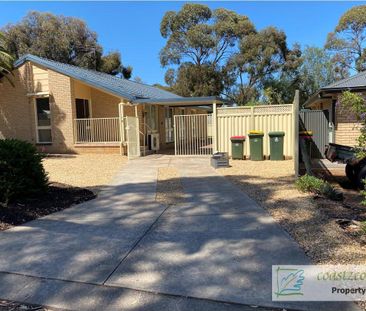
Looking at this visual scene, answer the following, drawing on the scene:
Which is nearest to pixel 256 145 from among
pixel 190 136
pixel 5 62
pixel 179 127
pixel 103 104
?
pixel 190 136

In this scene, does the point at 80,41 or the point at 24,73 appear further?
the point at 80,41

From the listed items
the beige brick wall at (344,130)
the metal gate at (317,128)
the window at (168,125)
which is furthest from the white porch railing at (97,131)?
the beige brick wall at (344,130)

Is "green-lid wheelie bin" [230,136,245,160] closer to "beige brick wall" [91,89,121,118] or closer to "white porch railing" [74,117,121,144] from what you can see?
"white porch railing" [74,117,121,144]

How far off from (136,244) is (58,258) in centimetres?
96

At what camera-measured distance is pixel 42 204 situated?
6.85 metres

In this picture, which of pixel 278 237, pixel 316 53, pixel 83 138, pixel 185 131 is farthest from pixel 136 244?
pixel 316 53

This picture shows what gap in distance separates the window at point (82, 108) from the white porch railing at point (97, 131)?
0.77 meters

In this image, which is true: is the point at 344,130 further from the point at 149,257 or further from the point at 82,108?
the point at 82,108

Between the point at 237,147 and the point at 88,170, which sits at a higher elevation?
the point at 237,147

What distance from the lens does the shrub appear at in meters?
6.58

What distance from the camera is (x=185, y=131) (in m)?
16.9

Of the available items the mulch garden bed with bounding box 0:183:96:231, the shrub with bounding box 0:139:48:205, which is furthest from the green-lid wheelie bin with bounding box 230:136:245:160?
the shrub with bounding box 0:139:48:205

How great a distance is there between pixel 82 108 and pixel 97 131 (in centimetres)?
165

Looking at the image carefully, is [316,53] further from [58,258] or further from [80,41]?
[58,258]
